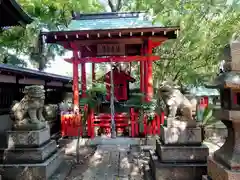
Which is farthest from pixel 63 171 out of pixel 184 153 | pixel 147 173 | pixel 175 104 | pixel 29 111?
pixel 175 104

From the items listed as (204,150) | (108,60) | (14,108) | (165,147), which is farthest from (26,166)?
(108,60)

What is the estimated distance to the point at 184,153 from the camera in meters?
4.97

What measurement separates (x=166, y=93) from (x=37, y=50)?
13.5 meters

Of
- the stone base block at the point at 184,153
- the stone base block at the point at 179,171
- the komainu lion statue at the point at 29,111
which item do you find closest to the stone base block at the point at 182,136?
the stone base block at the point at 184,153

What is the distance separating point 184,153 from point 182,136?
354mm

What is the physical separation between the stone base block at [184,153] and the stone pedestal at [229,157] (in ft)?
3.89

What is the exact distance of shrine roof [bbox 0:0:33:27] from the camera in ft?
17.4

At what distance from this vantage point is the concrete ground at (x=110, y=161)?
5.41 m

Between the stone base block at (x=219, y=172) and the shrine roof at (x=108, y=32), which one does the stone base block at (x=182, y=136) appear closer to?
the stone base block at (x=219, y=172)

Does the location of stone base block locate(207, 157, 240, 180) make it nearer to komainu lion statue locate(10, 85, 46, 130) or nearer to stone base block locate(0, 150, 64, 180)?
stone base block locate(0, 150, 64, 180)

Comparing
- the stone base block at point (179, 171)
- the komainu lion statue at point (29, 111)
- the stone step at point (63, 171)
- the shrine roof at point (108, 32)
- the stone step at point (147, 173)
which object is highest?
the shrine roof at point (108, 32)

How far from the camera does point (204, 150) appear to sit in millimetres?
4949

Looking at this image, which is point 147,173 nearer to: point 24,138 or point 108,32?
point 24,138

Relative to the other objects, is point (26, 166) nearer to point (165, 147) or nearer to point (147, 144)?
point (165, 147)
